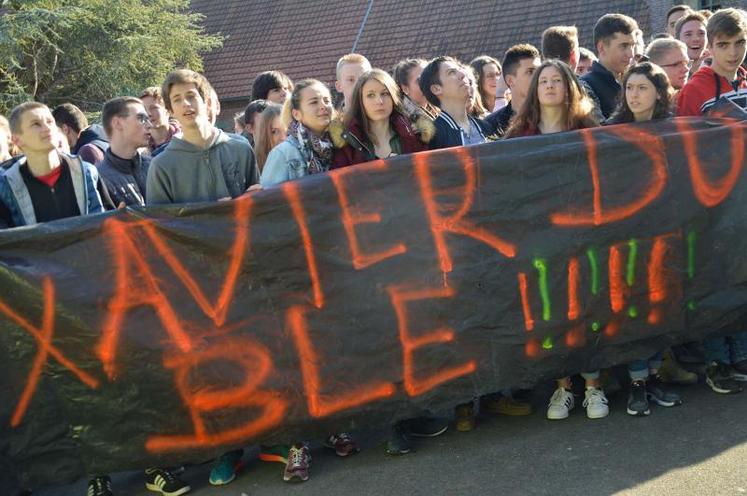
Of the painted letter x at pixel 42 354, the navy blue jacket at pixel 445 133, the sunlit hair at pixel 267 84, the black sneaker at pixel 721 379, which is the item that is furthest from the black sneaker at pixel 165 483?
the sunlit hair at pixel 267 84

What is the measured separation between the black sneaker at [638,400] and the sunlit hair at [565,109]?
1426 mm

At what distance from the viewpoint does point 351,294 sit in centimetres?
425

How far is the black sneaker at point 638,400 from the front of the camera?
4.47 metres

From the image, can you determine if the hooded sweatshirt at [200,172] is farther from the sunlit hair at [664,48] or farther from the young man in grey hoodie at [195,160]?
the sunlit hair at [664,48]

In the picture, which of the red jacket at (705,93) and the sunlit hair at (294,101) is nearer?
the sunlit hair at (294,101)

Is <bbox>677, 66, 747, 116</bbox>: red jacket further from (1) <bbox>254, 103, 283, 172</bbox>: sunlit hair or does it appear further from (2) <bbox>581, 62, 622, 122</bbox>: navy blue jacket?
(1) <bbox>254, 103, 283, 172</bbox>: sunlit hair

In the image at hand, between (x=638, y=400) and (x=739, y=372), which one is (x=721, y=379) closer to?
(x=739, y=372)

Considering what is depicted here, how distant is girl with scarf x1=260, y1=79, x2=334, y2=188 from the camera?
4590 mm

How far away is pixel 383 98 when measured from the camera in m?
4.79

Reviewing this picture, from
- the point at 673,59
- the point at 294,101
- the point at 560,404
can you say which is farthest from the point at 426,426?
the point at 673,59

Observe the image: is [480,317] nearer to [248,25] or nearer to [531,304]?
[531,304]

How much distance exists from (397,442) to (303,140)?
1.65 meters

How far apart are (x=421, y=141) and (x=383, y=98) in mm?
323

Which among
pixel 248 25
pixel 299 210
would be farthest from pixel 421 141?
pixel 248 25
